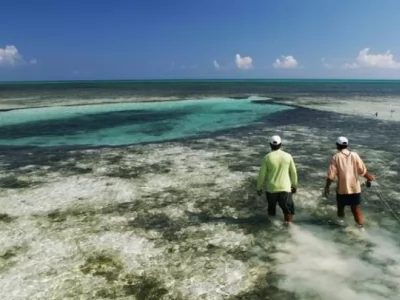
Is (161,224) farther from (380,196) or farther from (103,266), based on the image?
(380,196)

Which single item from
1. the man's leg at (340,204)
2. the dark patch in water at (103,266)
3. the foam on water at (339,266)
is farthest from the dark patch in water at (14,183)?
the man's leg at (340,204)

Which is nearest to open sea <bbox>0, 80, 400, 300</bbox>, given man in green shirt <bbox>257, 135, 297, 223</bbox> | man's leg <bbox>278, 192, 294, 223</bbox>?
man's leg <bbox>278, 192, 294, 223</bbox>

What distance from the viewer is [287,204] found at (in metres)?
8.84

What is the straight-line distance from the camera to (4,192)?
11750 mm

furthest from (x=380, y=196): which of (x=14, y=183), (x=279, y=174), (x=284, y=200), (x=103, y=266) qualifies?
(x=14, y=183)

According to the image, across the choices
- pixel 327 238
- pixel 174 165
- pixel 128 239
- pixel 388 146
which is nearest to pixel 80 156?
pixel 174 165

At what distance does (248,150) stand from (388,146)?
23.3 ft

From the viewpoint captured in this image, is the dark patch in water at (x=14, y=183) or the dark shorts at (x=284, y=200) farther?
the dark patch in water at (x=14, y=183)

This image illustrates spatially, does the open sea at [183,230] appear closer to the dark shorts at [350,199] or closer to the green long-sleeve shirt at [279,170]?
the dark shorts at [350,199]

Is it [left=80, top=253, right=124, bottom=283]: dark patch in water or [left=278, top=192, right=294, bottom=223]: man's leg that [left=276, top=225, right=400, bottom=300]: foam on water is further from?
[left=80, top=253, right=124, bottom=283]: dark patch in water

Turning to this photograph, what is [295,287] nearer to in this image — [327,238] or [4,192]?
[327,238]

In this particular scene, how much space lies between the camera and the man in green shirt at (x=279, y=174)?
339 inches

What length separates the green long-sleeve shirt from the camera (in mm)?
8609

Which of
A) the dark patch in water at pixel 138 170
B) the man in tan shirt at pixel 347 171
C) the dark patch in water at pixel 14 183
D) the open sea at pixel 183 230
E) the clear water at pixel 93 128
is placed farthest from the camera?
the clear water at pixel 93 128
